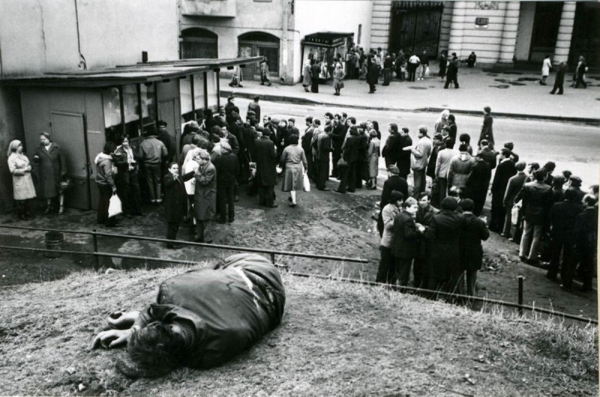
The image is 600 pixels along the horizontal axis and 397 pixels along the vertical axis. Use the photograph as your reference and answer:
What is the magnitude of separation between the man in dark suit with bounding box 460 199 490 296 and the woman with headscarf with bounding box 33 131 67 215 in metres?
8.66

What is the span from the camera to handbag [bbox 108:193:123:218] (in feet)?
39.3

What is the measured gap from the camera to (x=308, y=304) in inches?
297

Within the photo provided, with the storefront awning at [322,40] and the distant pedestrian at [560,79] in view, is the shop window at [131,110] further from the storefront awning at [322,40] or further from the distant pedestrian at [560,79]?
the distant pedestrian at [560,79]

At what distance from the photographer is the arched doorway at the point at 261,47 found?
103ft

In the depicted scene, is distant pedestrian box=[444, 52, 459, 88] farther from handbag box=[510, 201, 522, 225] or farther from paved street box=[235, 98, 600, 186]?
handbag box=[510, 201, 522, 225]

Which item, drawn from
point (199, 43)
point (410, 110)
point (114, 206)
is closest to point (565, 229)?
point (114, 206)

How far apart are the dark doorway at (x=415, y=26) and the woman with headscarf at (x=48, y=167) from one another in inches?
1161

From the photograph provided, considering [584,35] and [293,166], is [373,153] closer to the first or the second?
[293,166]

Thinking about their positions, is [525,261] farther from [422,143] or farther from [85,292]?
[85,292]

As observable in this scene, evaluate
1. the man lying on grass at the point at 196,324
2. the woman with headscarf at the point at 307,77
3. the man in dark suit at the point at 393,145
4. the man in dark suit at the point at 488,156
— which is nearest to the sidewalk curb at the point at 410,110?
the woman with headscarf at the point at 307,77

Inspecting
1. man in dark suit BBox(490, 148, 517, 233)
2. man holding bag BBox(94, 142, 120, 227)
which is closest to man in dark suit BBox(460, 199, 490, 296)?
man in dark suit BBox(490, 148, 517, 233)

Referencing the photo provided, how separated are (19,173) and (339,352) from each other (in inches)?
348

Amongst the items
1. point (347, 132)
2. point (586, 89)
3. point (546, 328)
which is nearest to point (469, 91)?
point (586, 89)

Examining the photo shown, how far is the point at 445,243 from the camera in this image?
356 inches
